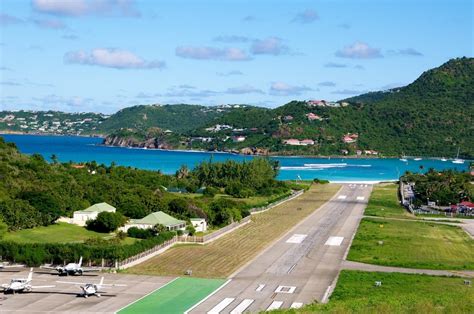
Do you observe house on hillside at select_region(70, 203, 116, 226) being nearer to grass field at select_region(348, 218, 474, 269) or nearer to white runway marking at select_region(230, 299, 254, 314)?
grass field at select_region(348, 218, 474, 269)

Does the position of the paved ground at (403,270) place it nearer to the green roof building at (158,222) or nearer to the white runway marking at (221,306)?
the white runway marking at (221,306)

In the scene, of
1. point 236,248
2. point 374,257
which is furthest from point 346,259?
point 236,248

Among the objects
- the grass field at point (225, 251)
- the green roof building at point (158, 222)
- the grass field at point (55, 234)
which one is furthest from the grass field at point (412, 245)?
the grass field at point (55, 234)

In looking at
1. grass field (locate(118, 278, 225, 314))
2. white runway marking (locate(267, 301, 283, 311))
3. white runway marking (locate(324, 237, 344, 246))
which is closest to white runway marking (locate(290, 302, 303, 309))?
white runway marking (locate(267, 301, 283, 311))

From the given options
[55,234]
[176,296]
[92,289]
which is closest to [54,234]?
[55,234]

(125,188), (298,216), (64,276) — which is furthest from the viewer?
(298,216)

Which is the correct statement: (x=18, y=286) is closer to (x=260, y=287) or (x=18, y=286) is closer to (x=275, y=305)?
(x=260, y=287)

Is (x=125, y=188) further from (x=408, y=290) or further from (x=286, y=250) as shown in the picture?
(x=408, y=290)
